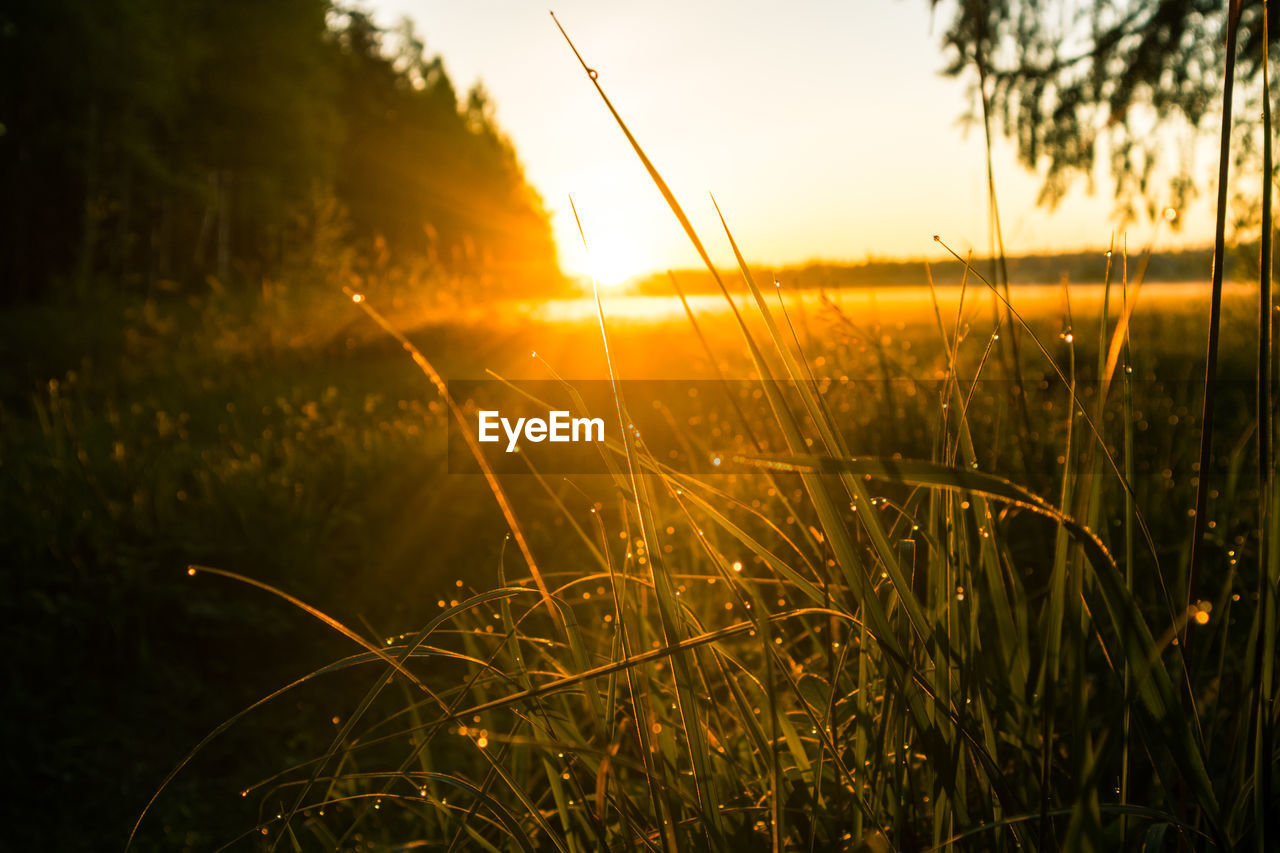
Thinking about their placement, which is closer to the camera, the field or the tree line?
the field

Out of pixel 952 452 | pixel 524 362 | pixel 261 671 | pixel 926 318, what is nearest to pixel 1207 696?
pixel 952 452

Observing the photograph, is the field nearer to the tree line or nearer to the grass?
the grass

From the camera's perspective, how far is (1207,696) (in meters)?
1.07

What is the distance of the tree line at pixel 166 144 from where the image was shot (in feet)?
48.1

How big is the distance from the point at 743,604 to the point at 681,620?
157 millimetres

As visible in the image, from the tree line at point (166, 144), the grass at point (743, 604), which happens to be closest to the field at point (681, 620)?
the grass at point (743, 604)

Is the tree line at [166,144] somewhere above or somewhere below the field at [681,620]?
above

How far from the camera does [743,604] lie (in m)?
0.54

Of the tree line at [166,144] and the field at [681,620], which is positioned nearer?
the field at [681,620]

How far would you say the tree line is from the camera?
14.7 meters

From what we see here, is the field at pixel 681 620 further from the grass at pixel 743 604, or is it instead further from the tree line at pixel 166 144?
the tree line at pixel 166 144

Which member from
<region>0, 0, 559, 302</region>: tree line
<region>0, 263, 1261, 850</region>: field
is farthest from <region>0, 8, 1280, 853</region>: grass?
<region>0, 0, 559, 302</region>: tree line

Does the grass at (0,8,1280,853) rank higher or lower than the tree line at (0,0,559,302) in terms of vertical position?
lower

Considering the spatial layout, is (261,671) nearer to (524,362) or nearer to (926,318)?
(524,362)
